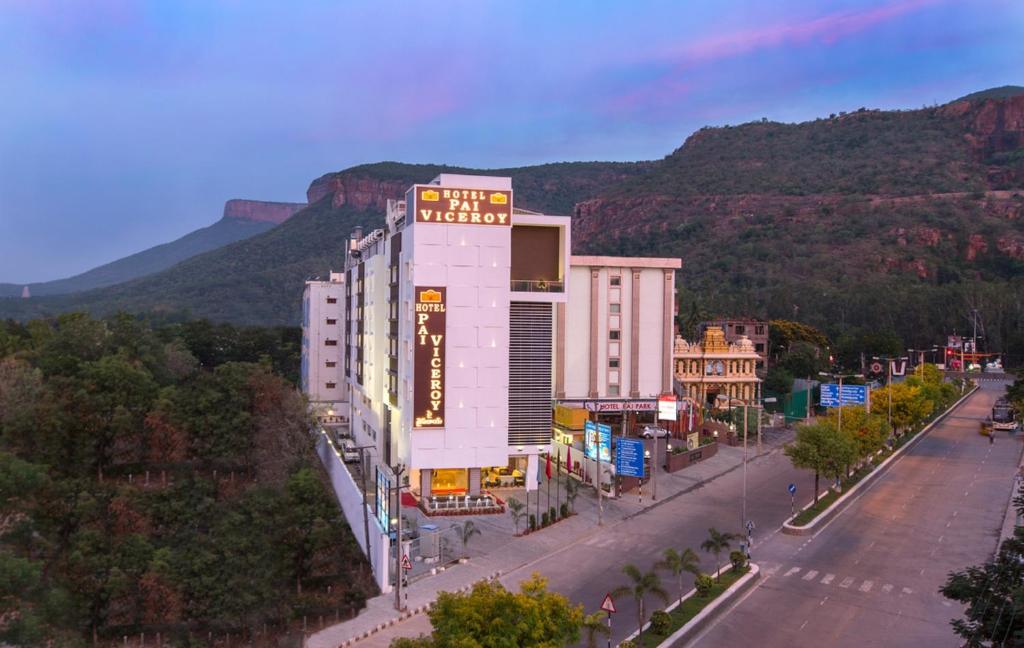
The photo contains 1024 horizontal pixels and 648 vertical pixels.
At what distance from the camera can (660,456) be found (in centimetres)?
7456

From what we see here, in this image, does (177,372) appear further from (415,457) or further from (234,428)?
(415,457)

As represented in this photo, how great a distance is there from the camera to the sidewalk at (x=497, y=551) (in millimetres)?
37031

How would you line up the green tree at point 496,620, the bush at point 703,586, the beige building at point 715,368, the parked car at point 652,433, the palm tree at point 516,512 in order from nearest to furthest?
the green tree at point 496,620
the bush at point 703,586
the palm tree at point 516,512
the parked car at point 652,433
the beige building at point 715,368

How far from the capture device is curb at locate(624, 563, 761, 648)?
112ft

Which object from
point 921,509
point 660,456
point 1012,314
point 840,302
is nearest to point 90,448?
point 660,456

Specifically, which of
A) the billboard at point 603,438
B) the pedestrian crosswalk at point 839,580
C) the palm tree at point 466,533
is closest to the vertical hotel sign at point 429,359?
the palm tree at point 466,533

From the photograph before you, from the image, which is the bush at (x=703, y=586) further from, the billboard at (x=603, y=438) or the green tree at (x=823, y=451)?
the green tree at (x=823, y=451)

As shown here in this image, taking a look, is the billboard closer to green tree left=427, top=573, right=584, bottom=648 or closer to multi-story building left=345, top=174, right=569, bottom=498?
multi-story building left=345, top=174, right=569, bottom=498

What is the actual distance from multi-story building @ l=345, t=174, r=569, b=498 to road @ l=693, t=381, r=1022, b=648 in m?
20.5

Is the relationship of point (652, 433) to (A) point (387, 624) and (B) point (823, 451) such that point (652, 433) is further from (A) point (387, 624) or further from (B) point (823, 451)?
(A) point (387, 624)

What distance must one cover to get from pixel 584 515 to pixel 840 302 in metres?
132

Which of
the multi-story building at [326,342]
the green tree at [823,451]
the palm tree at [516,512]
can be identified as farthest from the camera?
the multi-story building at [326,342]

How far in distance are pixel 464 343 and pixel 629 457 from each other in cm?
1392

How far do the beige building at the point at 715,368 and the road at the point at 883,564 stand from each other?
104 feet
